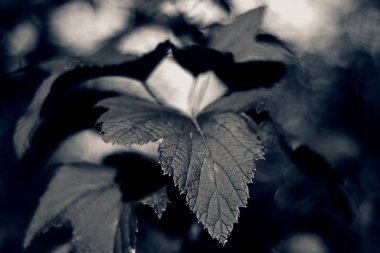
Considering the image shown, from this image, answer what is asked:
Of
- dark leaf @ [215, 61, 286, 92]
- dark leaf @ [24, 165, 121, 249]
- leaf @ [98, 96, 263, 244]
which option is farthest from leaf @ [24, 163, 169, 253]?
dark leaf @ [215, 61, 286, 92]

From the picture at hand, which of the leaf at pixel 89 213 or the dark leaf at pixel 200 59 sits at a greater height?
the dark leaf at pixel 200 59

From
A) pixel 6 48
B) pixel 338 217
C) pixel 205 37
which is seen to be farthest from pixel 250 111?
pixel 6 48

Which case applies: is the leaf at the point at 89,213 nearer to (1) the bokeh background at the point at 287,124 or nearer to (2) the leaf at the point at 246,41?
(1) the bokeh background at the point at 287,124

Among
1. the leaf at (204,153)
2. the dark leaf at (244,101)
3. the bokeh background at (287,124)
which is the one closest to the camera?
the leaf at (204,153)

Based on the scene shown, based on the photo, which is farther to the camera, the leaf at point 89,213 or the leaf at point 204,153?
the leaf at point 89,213

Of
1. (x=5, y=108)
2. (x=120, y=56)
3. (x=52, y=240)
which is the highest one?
(x=120, y=56)

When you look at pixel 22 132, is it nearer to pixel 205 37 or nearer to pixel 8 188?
pixel 8 188

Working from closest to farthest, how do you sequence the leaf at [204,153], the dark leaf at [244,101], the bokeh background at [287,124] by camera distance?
the leaf at [204,153]
the dark leaf at [244,101]
the bokeh background at [287,124]

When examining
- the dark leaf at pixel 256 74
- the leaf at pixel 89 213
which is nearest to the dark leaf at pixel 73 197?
the leaf at pixel 89 213
